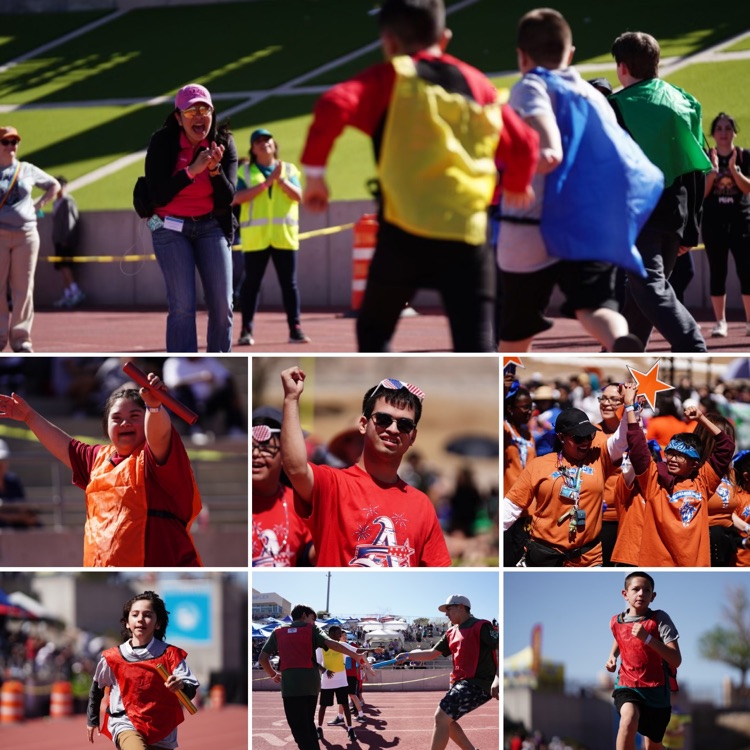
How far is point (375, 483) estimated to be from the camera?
5.51 meters

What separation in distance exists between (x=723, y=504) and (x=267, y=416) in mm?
1948

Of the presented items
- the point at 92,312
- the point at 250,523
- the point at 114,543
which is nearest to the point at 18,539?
the point at 114,543

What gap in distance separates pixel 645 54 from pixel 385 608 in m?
2.93

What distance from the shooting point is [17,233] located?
32.9 ft

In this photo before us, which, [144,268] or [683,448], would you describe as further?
[144,268]

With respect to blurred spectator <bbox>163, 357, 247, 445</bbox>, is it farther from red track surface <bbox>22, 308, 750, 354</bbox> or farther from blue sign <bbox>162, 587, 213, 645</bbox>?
red track surface <bbox>22, 308, 750, 354</bbox>

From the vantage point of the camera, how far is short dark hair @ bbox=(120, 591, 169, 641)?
5.57m

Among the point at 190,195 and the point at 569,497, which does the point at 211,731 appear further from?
the point at 190,195

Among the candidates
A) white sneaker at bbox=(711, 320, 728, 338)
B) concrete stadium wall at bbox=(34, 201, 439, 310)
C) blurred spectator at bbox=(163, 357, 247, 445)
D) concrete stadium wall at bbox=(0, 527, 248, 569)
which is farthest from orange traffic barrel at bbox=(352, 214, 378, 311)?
blurred spectator at bbox=(163, 357, 247, 445)

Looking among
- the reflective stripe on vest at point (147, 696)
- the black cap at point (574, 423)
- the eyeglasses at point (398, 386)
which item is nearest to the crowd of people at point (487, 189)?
the eyeglasses at point (398, 386)

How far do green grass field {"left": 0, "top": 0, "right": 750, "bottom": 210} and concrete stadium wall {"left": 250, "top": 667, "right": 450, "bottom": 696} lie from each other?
14.8m

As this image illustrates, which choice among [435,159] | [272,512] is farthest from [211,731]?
[435,159]

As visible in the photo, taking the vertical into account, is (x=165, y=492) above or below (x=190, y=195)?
below

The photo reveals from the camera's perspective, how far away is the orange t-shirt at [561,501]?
562cm
